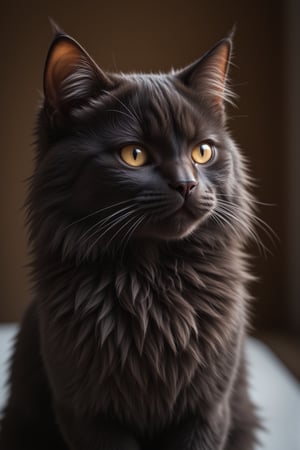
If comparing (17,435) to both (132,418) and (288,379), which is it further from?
(288,379)

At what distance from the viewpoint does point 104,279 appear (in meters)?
1.06

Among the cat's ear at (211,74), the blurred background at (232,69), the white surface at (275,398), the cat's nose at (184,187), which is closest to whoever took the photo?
the cat's nose at (184,187)

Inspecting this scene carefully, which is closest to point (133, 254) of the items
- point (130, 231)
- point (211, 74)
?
point (130, 231)

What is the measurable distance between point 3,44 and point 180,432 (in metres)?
1.54

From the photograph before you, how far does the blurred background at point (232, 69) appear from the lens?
193 centimetres

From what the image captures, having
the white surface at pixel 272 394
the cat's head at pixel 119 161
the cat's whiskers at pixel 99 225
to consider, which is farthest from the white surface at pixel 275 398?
the cat's whiskers at pixel 99 225

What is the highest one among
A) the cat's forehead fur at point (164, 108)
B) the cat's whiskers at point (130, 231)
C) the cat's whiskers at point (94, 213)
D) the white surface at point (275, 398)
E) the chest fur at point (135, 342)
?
the cat's forehead fur at point (164, 108)

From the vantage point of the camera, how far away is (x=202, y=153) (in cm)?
106

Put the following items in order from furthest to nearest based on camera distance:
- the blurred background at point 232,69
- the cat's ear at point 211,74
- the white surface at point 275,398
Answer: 1. the blurred background at point 232,69
2. the white surface at point 275,398
3. the cat's ear at point 211,74

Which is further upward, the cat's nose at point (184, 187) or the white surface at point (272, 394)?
the cat's nose at point (184, 187)

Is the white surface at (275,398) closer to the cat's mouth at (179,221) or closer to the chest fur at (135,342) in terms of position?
the chest fur at (135,342)

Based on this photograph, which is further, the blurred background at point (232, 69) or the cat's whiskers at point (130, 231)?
the blurred background at point (232, 69)

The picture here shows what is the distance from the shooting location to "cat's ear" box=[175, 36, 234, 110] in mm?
1097

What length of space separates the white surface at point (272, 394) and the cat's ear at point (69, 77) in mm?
730
